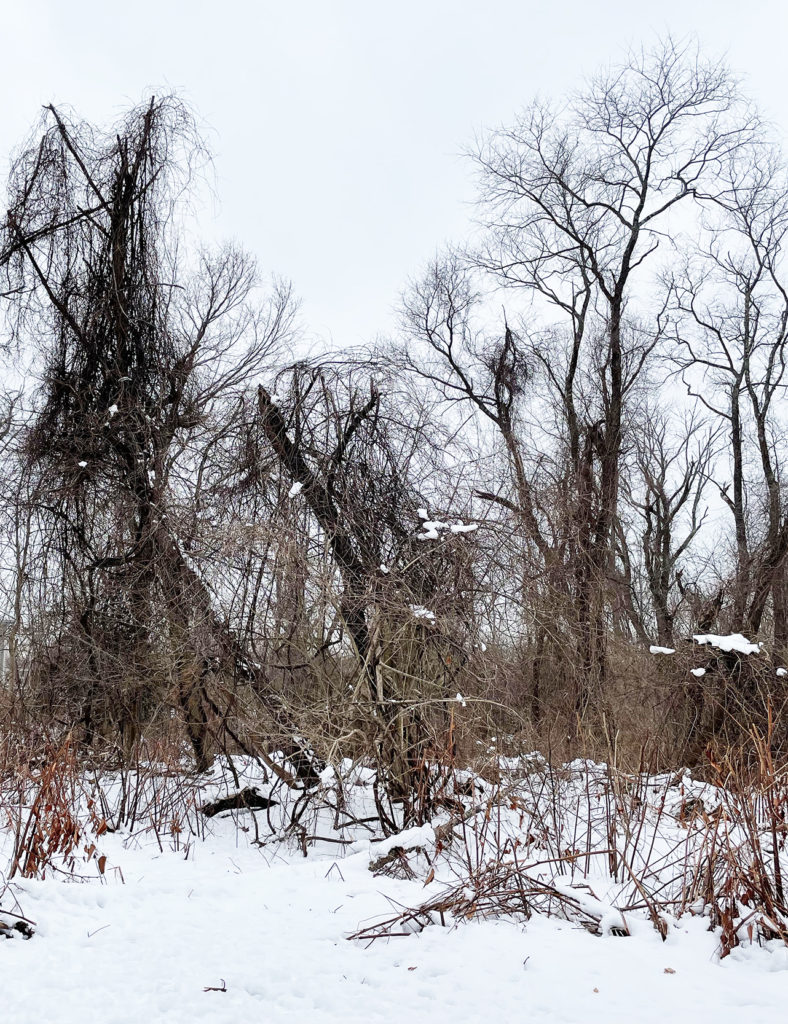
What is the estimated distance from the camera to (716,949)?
3.45 metres

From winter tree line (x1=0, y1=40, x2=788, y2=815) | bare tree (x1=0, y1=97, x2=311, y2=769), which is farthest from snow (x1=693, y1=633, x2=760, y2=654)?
bare tree (x1=0, y1=97, x2=311, y2=769)

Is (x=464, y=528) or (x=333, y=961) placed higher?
(x=464, y=528)

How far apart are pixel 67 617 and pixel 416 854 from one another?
3.97 m

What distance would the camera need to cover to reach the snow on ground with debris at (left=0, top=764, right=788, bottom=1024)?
120 inches

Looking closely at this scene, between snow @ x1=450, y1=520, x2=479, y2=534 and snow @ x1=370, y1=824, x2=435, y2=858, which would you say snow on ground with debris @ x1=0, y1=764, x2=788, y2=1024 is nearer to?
snow @ x1=370, y1=824, x2=435, y2=858

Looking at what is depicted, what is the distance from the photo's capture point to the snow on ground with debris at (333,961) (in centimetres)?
306

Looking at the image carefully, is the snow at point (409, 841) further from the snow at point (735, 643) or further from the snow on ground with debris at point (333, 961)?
the snow at point (735, 643)

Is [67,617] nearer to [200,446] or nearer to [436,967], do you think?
[200,446]

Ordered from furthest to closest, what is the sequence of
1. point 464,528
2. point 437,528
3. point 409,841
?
point 437,528, point 464,528, point 409,841

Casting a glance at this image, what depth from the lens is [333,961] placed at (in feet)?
11.7

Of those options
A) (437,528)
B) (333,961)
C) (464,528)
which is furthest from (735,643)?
(333,961)

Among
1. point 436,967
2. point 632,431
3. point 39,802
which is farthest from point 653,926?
point 632,431

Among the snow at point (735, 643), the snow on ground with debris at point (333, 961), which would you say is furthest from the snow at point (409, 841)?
the snow at point (735, 643)

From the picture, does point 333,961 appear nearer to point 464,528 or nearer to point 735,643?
point 464,528
